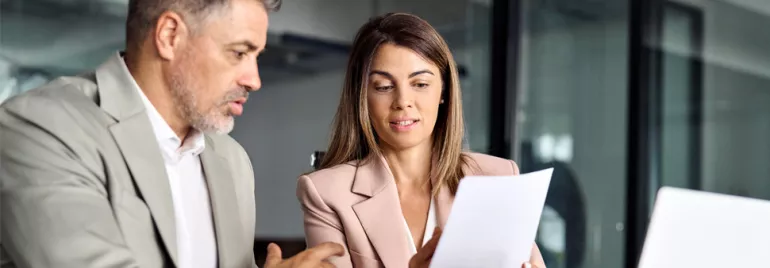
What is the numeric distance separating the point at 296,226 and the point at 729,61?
265 centimetres

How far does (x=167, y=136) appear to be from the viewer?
66.4 inches

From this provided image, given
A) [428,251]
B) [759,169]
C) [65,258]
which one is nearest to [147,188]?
[65,258]

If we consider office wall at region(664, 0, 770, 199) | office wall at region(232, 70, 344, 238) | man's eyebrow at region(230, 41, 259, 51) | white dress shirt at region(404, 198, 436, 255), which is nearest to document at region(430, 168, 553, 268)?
white dress shirt at region(404, 198, 436, 255)

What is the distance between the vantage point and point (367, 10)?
17.2 feet

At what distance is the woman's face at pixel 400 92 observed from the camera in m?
2.15

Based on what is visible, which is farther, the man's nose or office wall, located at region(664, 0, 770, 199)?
office wall, located at region(664, 0, 770, 199)

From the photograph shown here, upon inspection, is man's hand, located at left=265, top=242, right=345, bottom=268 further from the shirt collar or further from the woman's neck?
the woman's neck

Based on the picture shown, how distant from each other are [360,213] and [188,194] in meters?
0.54

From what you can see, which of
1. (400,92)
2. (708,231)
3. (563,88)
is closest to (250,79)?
(400,92)

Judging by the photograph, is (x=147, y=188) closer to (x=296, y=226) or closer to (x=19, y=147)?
(x=19, y=147)

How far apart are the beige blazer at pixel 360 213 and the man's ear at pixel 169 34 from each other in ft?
2.22

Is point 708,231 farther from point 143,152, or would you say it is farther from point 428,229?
point 143,152

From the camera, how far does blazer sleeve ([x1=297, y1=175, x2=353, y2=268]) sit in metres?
2.14

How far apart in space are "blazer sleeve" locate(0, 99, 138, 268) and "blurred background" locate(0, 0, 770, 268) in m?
2.35
